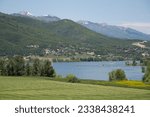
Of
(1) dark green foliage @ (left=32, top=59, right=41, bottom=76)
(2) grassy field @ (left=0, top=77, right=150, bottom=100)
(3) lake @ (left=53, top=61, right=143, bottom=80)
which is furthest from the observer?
(3) lake @ (left=53, top=61, right=143, bottom=80)

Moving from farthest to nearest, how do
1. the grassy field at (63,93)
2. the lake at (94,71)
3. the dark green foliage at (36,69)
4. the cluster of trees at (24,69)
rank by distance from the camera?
1. the lake at (94,71)
2. the dark green foliage at (36,69)
3. the cluster of trees at (24,69)
4. the grassy field at (63,93)

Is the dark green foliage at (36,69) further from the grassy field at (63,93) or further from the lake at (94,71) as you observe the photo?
the grassy field at (63,93)

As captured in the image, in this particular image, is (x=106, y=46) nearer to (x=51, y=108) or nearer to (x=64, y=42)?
(x=64, y=42)

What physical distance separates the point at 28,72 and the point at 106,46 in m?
156

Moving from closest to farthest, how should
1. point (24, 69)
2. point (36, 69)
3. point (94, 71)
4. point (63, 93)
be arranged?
point (63, 93) → point (24, 69) → point (36, 69) → point (94, 71)

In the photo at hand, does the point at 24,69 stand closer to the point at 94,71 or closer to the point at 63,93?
the point at 63,93

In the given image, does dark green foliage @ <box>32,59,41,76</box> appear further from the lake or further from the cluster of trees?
the lake

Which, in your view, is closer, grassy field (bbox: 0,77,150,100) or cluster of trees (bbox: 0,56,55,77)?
grassy field (bbox: 0,77,150,100)

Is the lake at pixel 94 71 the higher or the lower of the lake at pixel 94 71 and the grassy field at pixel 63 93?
the lower

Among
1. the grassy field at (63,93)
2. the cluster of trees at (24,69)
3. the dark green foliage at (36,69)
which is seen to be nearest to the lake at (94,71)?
the dark green foliage at (36,69)

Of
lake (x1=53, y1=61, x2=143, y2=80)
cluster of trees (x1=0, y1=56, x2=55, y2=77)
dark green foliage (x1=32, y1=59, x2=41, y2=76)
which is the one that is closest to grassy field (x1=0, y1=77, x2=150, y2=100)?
cluster of trees (x1=0, y1=56, x2=55, y2=77)

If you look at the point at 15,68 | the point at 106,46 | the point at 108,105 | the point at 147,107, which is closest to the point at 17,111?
the point at 108,105

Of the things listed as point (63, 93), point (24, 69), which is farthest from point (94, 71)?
point (63, 93)

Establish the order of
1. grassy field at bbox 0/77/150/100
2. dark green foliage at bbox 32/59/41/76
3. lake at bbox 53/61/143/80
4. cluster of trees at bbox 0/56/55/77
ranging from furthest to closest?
lake at bbox 53/61/143/80
dark green foliage at bbox 32/59/41/76
cluster of trees at bbox 0/56/55/77
grassy field at bbox 0/77/150/100
